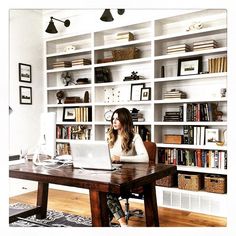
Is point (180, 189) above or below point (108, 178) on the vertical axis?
below

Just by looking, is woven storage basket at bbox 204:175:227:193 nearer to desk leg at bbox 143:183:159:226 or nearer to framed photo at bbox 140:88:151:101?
desk leg at bbox 143:183:159:226

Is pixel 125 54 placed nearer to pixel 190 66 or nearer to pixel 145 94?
pixel 145 94

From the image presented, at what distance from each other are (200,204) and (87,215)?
0.87m

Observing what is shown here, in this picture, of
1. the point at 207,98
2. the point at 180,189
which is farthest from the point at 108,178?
the point at 207,98

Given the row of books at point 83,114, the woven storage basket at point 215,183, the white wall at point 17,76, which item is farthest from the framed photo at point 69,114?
the woven storage basket at point 215,183

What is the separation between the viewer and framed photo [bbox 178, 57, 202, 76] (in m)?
2.53

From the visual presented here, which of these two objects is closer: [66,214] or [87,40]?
[66,214]

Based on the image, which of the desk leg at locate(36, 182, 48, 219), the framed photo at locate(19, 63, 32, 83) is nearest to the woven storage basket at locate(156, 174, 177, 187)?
the desk leg at locate(36, 182, 48, 219)

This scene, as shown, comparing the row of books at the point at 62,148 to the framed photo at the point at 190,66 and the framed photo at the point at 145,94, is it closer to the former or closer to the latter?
the framed photo at the point at 145,94

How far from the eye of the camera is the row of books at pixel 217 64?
2.12m

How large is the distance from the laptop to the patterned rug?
15.3 inches

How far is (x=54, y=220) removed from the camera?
2.32 meters

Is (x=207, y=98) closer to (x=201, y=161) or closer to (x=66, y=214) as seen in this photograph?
(x=201, y=161)

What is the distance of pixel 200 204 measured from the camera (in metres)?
2.39
